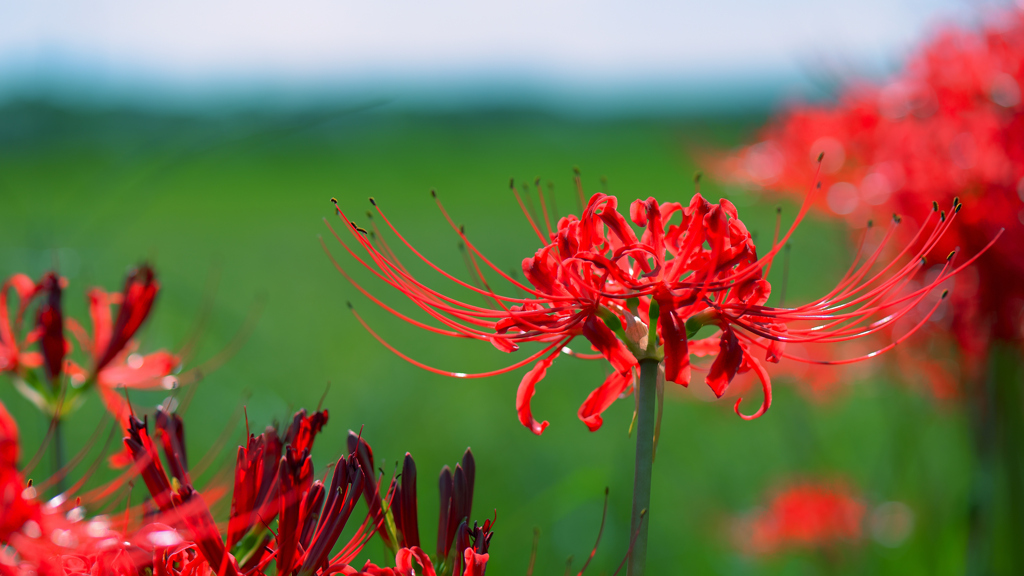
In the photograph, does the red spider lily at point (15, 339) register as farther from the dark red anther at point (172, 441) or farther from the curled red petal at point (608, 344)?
the curled red petal at point (608, 344)

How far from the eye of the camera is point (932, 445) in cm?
295

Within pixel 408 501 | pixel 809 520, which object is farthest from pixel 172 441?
pixel 809 520

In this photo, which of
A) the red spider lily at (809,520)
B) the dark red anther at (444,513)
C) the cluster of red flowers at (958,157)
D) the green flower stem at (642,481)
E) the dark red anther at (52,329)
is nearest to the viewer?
the green flower stem at (642,481)

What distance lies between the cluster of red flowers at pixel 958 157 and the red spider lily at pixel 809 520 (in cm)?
49

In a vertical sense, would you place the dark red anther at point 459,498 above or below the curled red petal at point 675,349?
below

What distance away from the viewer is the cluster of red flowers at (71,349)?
78cm

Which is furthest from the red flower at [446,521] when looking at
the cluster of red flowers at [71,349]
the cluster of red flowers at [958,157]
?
the cluster of red flowers at [958,157]

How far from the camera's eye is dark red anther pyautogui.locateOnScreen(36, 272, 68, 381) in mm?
767

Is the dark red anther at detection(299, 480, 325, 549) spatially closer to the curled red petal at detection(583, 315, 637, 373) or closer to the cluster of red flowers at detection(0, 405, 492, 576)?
the cluster of red flowers at detection(0, 405, 492, 576)

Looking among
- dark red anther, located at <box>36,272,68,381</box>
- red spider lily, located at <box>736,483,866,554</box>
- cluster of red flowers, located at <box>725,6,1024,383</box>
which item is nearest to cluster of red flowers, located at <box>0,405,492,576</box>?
dark red anther, located at <box>36,272,68,381</box>

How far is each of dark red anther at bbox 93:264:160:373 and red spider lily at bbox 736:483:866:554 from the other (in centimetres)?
163

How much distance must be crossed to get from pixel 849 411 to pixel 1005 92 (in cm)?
295

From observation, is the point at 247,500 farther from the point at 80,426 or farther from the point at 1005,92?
the point at 80,426

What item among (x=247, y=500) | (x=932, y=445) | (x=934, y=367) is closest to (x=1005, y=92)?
(x=934, y=367)
